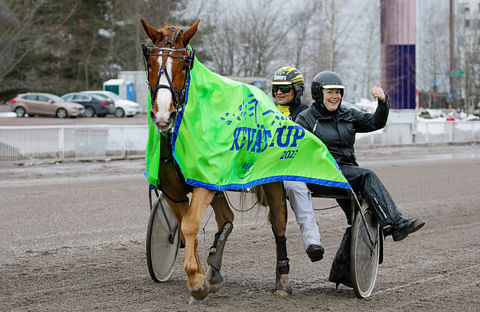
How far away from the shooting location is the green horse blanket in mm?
4844

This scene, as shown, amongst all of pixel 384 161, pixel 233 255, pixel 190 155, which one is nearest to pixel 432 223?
pixel 233 255

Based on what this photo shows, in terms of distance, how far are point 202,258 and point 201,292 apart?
83.4 inches

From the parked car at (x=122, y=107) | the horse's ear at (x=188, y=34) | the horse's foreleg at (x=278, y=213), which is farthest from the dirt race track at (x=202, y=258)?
the parked car at (x=122, y=107)

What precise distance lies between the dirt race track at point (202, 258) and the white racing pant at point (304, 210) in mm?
486

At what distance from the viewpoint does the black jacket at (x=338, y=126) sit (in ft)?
19.0

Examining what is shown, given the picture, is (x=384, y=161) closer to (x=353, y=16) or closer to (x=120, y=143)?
(x=120, y=143)

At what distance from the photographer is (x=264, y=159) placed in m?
5.30

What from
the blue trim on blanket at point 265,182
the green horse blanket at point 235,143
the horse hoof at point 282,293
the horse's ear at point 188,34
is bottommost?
the horse hoof at point 282,293

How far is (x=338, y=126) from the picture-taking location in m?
5.81

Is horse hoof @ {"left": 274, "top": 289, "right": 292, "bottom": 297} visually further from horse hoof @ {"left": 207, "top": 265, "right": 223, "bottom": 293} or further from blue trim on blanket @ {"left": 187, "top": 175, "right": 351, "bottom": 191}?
blue trim on blanket @ {"left": 187, "top": 175, "right": 351, "bottom": 191}

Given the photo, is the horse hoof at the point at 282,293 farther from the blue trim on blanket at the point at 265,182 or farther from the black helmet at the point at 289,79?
the black helmet at the point at 289,79

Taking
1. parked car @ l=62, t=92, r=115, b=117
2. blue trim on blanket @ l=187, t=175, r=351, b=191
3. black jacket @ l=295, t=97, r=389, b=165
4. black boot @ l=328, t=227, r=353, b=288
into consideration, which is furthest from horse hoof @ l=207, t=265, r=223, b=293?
parked car @ l=62, t=92, r=115, b=117

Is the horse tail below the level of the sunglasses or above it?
below

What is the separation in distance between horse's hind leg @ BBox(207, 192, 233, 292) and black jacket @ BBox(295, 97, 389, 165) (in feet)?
3.43
